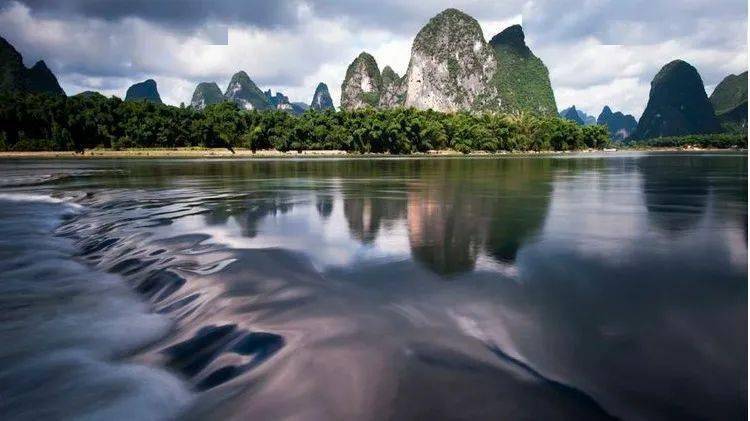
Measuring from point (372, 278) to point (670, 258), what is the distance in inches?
230

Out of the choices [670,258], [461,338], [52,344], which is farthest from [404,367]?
[670,258]

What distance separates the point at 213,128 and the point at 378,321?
3947 inches

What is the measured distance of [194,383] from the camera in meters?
4.93

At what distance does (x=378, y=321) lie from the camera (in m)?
6.23

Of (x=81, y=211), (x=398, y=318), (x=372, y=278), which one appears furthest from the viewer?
(x=81, y=211)

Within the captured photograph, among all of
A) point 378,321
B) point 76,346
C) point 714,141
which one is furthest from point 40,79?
point 714,141

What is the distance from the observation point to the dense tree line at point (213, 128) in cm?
9006

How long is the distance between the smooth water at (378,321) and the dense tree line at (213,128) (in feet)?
292

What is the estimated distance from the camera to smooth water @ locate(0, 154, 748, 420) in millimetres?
4492

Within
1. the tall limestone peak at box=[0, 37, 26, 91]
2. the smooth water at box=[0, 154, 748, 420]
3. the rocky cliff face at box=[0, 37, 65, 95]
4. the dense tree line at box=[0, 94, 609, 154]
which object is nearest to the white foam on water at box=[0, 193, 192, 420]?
the smooth water at box=[0, 154, 748, 420]

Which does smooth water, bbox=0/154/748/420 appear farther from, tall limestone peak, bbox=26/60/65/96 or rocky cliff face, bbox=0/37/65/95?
tall limestone peak, bbox=26/60/65/96

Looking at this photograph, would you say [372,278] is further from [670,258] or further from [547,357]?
[670,258]

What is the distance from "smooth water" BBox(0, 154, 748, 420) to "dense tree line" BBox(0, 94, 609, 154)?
89057mm

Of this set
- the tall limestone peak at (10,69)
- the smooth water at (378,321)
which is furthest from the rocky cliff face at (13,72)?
the smooth water at (378,321)
